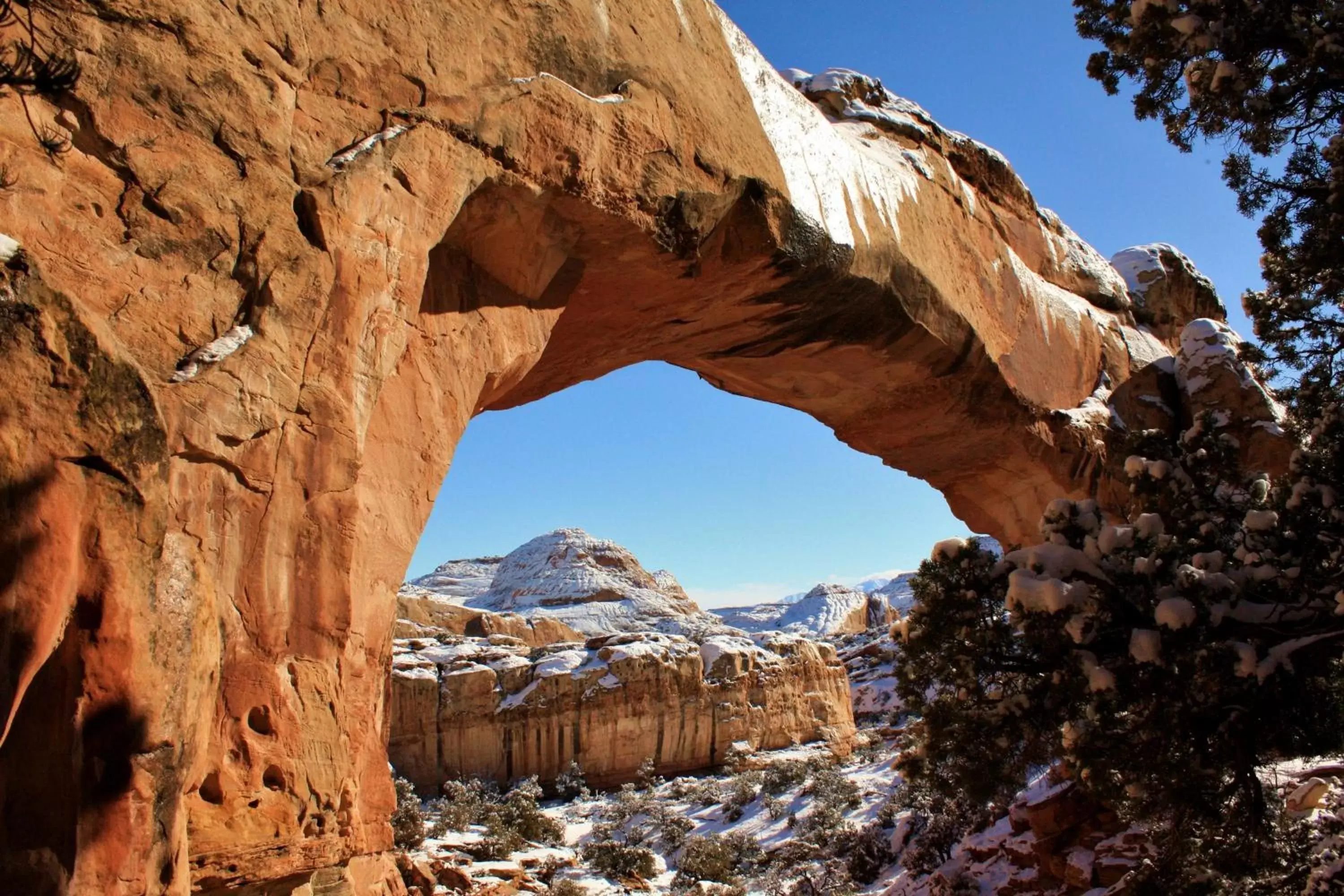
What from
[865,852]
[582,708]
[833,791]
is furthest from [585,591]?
[865,852]

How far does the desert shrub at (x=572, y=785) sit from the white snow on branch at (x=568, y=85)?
718 inches

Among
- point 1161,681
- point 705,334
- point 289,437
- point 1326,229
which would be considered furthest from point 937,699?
point 705,334

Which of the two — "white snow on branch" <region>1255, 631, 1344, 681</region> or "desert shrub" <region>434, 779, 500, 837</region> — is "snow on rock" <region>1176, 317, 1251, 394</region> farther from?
"desert shrub" <region>434, 779, 500, 837</region>

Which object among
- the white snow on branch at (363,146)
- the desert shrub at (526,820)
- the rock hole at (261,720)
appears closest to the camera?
the rock hole at (261,720)

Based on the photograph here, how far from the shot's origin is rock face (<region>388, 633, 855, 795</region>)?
73.8ft

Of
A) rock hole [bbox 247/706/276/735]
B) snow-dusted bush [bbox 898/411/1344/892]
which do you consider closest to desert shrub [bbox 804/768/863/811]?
snow-dusted bush [bbox 898/411/1344/892]

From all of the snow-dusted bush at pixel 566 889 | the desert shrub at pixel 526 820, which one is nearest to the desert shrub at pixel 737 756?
the desert shrub at pixel 526 820

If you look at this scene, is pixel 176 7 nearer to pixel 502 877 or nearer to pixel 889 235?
pixel 889 235

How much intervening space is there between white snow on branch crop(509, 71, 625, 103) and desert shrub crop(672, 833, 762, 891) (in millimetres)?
10225

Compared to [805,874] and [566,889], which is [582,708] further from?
[805,874]

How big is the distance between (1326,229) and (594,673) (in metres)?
20.3

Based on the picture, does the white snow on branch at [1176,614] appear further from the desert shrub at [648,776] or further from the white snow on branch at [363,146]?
the desert shrub at [648,776]

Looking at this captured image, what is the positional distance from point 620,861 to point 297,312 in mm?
11487

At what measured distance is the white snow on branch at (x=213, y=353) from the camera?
4230 mm
